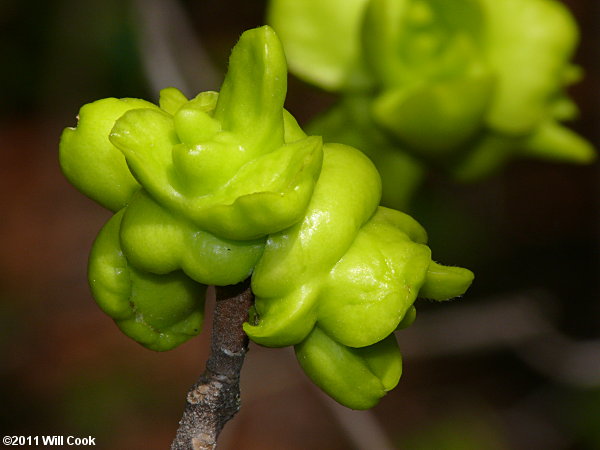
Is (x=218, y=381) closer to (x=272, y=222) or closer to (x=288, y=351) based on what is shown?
(x=272, y=222)

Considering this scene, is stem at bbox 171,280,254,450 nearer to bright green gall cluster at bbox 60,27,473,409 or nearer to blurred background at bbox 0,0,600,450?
bright green gall cluster at bbox 60,27,473,409

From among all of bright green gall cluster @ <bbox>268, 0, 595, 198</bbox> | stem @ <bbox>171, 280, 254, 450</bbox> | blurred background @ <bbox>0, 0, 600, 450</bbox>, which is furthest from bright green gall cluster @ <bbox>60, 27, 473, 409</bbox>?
blurred background @ <bbox>0, 0, 600, 450</bbox>

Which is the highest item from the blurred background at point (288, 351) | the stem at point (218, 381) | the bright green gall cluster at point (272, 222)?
the bright green gall cluster at point (272, 222)

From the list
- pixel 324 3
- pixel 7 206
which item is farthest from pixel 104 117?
pixel 7 206

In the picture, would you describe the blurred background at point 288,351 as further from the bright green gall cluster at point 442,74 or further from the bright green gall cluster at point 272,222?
the bright green gall cluster at point 272,222

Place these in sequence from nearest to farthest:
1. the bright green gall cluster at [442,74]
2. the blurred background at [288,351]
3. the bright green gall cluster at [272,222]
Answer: the bright green gall cluster at [272,222] < the bright green gall cluster at [442,74] < the blurred background at [288,351]

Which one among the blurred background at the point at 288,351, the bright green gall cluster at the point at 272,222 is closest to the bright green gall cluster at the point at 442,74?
the bright green gall cluster at the point at 272,222

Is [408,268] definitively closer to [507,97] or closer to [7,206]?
[507,97]
